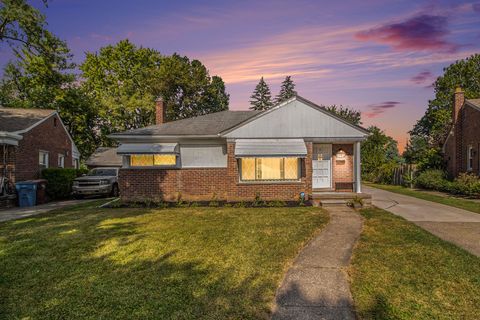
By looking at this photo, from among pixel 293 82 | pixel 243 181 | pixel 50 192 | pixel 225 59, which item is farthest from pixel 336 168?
pixel 293 82

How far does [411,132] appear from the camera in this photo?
61.6 m

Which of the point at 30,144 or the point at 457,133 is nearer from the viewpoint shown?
the point at 30,144

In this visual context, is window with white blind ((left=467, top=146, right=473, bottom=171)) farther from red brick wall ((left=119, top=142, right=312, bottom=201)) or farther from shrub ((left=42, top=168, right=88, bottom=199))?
shrub ((left=42, top=168, right=88, bottom=199))

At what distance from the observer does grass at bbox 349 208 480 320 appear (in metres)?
3.77

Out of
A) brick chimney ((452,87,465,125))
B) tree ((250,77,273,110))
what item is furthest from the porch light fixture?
tree ((250,77,273,110))

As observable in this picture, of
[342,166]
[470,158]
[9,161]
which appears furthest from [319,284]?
[470,158]

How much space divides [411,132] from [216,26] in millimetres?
63586

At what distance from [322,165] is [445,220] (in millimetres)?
6419

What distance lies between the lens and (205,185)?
13836 millimetres

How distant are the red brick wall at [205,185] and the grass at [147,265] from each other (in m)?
A: 3.70

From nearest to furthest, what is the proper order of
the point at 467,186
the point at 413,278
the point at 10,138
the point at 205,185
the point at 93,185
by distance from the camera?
the point at 413,278 < the point at 205,185 < the point at 10,138 < the point at 467,186 < the point at 93,185

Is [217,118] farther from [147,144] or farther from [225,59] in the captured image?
[147,144]

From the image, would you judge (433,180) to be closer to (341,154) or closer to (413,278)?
(341,154)

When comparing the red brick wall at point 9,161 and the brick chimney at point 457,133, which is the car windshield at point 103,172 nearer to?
Answer: the red brick wall at point 9,161
